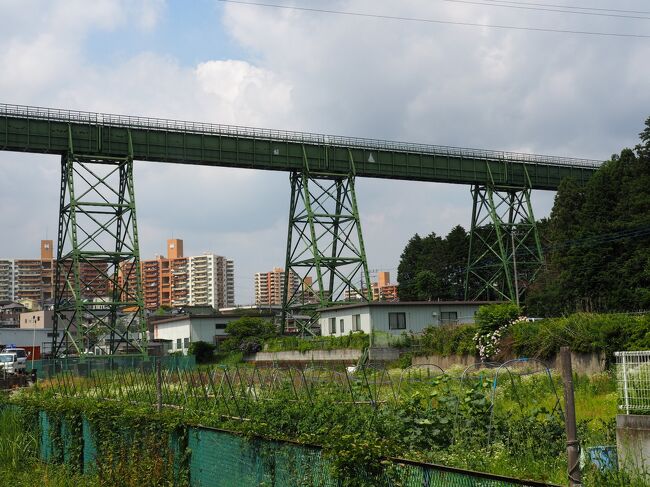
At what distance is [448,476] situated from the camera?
20.3 ft

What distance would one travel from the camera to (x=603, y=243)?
161 feet

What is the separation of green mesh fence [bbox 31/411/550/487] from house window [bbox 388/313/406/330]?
31.3 meters

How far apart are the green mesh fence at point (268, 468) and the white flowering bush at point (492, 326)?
2073 centimetres

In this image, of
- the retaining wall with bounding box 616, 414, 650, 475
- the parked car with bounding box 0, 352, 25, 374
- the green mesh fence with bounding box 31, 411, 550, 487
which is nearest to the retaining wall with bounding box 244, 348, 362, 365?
the parked car with bounding box 0, 352, 25, 374

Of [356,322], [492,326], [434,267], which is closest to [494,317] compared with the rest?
[492,326]

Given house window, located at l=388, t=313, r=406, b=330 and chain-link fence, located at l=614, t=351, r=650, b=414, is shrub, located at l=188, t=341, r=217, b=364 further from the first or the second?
chain-link fence, located at l=614, t=351, r=650, b=414

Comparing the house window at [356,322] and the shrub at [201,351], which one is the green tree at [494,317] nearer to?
the house window at [356,322]

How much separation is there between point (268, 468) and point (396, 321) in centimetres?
3508

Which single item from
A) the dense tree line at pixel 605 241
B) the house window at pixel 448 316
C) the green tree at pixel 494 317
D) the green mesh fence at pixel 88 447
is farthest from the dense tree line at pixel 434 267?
the green mesh fence at pixel 88 447

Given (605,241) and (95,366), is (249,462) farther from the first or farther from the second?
(605,241)

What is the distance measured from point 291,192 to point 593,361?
28.4 m

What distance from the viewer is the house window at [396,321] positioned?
43344 mm

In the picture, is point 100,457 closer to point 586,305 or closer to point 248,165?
point 248,165

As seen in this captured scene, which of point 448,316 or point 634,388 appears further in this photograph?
point 448,316
